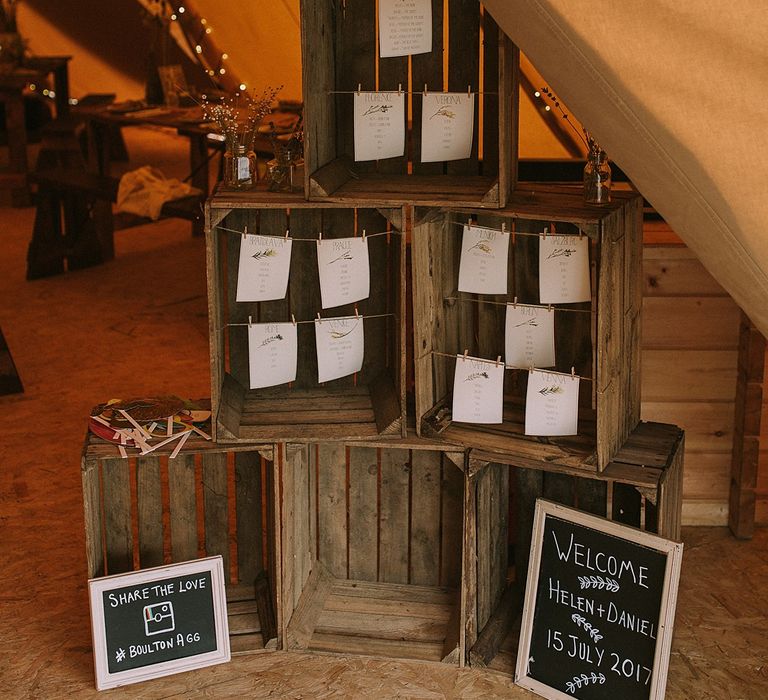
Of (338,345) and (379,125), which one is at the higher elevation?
(379,125)

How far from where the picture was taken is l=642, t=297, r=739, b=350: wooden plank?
3.47m

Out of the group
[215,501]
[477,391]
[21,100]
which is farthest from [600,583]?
[21,100]

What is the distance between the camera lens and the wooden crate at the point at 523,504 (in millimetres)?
2746

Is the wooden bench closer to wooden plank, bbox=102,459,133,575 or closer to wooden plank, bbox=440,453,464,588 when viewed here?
wooden plank, bbox=102,459,133,575

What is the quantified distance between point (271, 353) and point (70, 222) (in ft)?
13.3

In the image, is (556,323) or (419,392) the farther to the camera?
(556,323)

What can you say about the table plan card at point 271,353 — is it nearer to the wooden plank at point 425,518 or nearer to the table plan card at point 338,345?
the table plan card at point 338,345

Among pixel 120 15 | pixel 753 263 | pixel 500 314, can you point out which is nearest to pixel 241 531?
pixel 500 314

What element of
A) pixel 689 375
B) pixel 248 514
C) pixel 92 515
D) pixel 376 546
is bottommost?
pixel 376 546

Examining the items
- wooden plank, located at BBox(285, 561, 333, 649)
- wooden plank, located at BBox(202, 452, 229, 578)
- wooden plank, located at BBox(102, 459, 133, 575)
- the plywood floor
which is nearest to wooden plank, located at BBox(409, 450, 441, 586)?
wooden plank, located at BBox(285, 561, 333, 649)

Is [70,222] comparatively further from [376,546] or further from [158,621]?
[158,621]

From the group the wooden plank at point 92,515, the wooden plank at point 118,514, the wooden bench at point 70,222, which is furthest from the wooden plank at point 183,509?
the wooden bench at point 70,222

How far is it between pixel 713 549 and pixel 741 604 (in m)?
0.33

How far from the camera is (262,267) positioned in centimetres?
285
